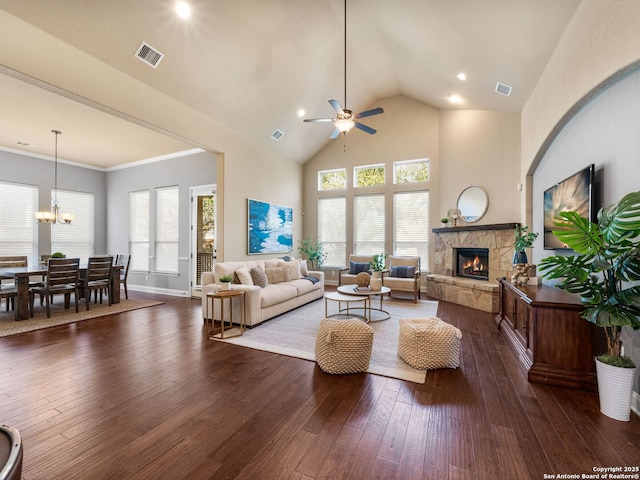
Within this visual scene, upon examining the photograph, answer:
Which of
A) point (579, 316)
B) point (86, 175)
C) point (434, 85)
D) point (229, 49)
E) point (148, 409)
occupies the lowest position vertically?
point (148, 409)

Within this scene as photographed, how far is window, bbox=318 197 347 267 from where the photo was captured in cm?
799

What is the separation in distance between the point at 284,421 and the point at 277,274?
11.5 feet

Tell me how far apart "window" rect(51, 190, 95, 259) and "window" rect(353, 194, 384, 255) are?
7.07 metres

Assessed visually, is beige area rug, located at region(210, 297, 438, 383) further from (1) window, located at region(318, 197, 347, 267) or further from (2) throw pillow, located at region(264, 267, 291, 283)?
(1) window, located at region(318, 197, 347, 267)

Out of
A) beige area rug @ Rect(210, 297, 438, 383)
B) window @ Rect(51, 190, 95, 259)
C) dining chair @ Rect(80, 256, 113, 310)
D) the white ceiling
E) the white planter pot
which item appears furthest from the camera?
window @ Rect(51, 190, 95, 259)

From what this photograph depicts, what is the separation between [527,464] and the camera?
164 cm

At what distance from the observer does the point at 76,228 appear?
24.5 ft

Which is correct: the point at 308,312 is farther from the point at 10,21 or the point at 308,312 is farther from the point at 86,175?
the point at 86,175

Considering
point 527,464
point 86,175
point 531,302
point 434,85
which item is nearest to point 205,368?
point 527,464

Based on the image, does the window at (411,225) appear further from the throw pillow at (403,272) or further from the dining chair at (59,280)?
the dining chair at (59,280)

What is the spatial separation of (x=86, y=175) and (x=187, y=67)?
221 inches

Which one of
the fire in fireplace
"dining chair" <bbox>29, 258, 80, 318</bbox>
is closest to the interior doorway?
"dining chair" <bbox>29, 258, 80, 318</bbox>

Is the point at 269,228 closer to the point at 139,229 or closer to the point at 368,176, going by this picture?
the point at 368,176

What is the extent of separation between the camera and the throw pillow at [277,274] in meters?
5.39
